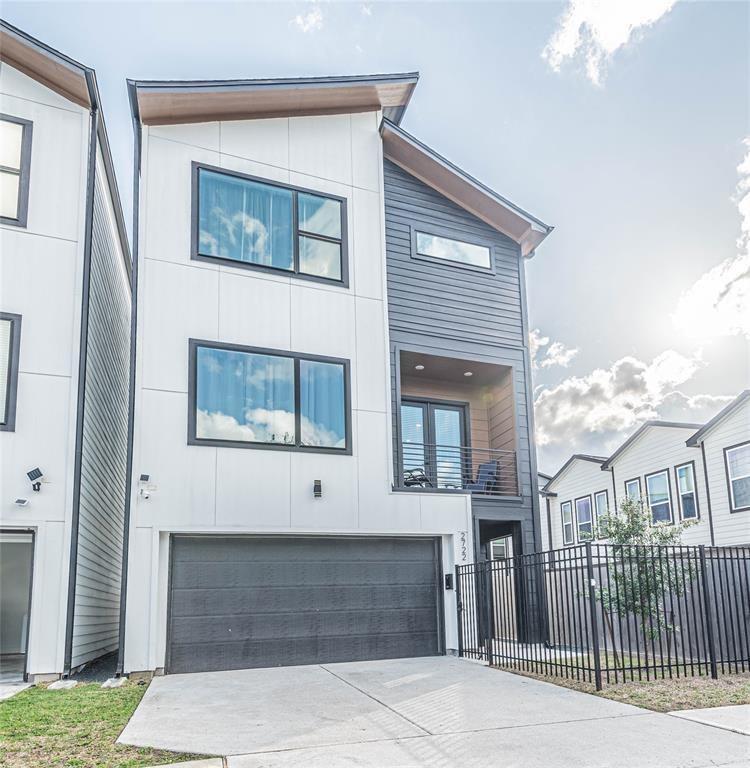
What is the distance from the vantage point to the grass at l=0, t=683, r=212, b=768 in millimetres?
5016

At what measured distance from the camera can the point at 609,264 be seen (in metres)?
16.9

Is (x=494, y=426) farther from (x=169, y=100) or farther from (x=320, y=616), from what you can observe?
(x=169, y=100)

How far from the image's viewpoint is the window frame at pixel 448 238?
1235 cm

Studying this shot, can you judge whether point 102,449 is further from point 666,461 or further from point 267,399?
point 666,461

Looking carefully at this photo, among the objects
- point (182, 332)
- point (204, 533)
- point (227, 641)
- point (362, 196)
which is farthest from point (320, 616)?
point (362, 196)

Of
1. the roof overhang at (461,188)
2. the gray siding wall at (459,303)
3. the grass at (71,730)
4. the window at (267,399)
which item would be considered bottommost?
the grass at (71,730)

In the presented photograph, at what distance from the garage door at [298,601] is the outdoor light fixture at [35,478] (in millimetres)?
1778

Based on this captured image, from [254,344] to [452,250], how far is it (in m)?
4.27

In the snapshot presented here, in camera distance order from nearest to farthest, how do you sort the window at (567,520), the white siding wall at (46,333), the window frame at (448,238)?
the white siding wall at (46,333)
the window frame at (448,238)
the window at (567,520)

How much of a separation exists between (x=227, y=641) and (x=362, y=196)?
715cm

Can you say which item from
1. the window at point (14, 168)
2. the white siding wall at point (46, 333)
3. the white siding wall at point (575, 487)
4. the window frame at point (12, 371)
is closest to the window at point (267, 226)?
the white siding wall at point (46, 333)

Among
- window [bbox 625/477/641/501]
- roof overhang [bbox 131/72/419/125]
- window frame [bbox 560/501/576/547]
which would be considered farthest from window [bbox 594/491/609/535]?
roof overhang [bbox 131/72/419/125]

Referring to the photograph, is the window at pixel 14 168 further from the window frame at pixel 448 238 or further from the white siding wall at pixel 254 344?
the window frame at pixel 448 238

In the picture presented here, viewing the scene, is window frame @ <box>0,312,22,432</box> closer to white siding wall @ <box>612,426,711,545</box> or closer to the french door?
the french door
